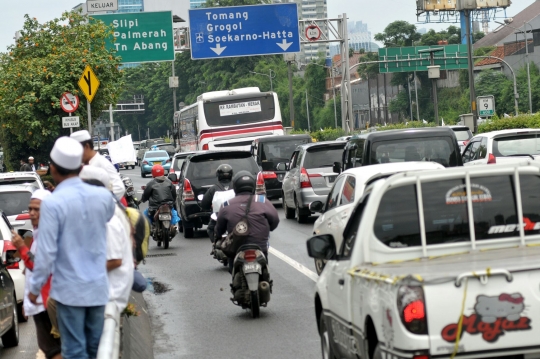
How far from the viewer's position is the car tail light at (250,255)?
1114 centimetres

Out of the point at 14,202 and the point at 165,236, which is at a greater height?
the point at 14,202

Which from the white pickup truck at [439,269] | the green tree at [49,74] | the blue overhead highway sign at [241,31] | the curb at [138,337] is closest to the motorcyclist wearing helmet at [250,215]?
the curb at [138,337]

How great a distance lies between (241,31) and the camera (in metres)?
42.2

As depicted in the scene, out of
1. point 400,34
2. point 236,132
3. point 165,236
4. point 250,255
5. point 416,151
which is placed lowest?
point 165,236

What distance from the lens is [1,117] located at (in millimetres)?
32625

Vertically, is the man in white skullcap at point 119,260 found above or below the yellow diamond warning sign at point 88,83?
below

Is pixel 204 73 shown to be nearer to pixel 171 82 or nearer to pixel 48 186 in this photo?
pixel 171 82

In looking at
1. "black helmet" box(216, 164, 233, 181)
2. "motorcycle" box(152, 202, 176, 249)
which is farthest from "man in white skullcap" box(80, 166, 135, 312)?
"motorcycle" box(152, 202, 176, 249)

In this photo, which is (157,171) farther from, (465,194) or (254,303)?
(465,194)

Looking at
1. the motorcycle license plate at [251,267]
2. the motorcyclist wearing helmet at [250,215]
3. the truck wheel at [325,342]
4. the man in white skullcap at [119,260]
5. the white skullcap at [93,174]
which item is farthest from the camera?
the motorcyclist wearing helmet at [250,215]

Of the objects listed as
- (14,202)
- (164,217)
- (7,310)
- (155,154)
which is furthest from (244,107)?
(7,310)

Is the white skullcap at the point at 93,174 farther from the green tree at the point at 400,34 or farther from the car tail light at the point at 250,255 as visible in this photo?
the green tree at the point at 400,34

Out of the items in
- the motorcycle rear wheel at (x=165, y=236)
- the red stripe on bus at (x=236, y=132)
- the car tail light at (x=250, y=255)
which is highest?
the red stripe on bus at (x=236, y=132)

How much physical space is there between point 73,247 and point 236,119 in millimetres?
33659
